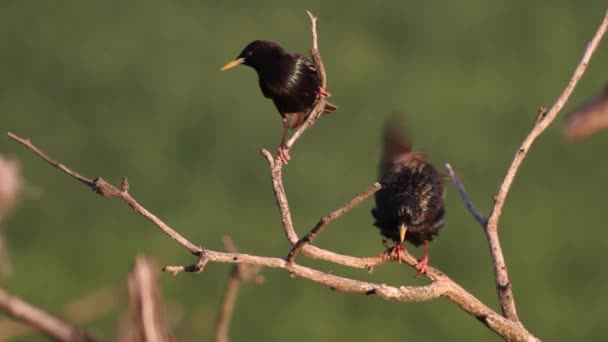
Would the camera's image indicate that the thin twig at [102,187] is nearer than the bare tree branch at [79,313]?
Yes

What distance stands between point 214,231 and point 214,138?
156 centimetres

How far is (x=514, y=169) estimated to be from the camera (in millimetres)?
3559

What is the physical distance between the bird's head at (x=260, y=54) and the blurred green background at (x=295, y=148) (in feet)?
18.8

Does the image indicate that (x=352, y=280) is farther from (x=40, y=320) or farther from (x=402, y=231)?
(x=402, y=231)

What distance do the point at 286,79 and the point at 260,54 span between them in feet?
0.61

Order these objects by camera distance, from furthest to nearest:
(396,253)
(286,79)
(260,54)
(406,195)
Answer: (406,195), (260,54), (286,79), (396,253)

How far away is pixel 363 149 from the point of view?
12562 mm

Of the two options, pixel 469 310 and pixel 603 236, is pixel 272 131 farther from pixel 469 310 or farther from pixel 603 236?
pixel 469 310

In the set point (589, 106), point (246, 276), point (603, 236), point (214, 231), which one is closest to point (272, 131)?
→ point (214, 231)

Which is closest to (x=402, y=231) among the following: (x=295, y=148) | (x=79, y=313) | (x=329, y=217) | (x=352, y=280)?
(x=79, y=313)

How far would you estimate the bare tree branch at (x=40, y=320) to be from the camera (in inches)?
129

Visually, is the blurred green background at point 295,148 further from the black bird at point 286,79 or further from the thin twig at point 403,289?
the thin twig at point 403,289

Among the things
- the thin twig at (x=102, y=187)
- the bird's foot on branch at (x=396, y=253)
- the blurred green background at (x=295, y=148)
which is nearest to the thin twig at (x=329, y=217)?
the thin twig at (x=102, y=187)

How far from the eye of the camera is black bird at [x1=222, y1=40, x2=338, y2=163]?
418 cm
